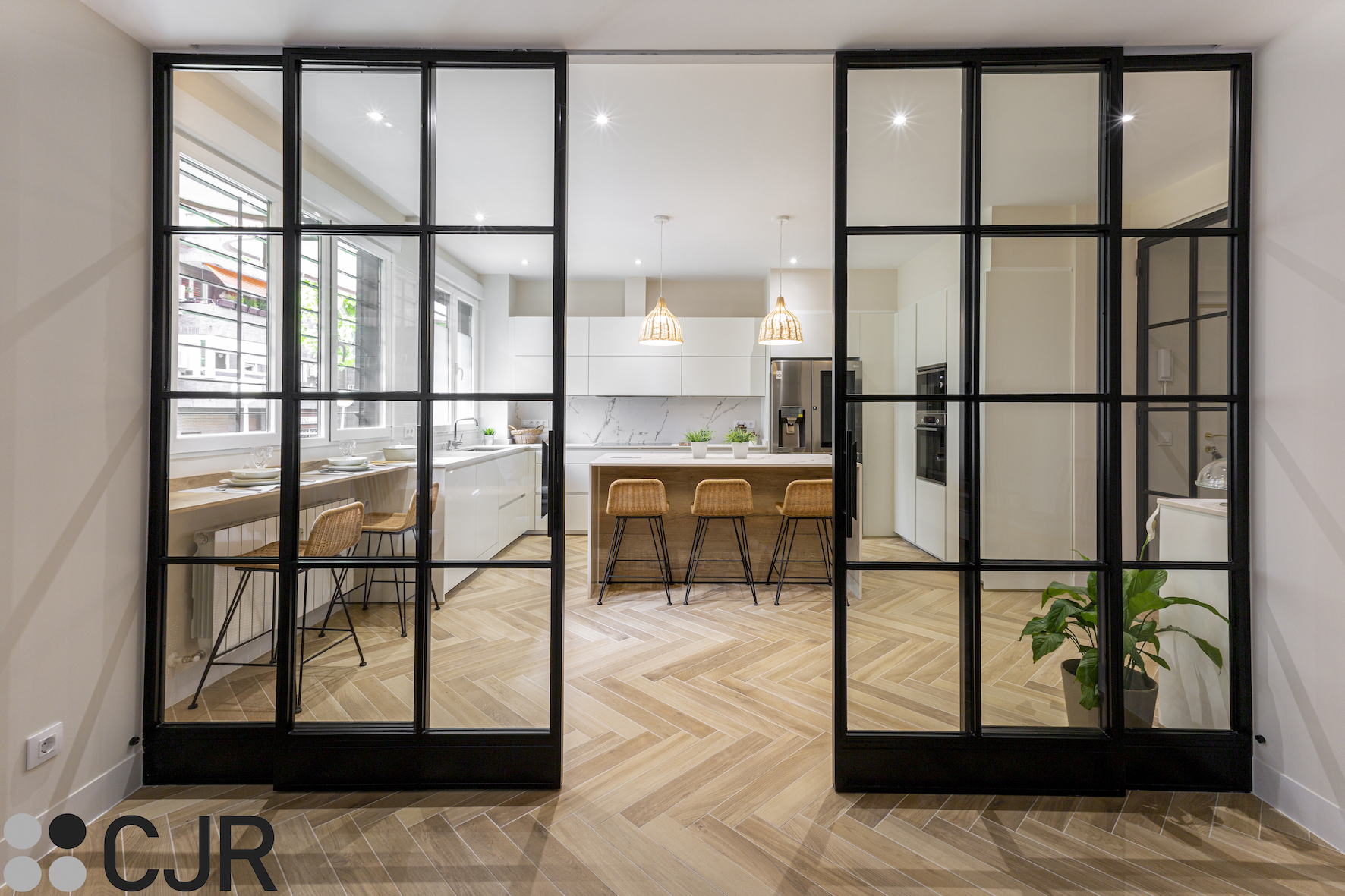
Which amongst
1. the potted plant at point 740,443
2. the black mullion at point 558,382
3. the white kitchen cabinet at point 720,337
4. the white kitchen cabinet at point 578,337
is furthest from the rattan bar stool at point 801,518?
the white kitchen cabinet at point 578,337

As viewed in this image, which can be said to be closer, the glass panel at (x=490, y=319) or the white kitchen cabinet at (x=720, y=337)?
the glass panel at (x=490, y=319)

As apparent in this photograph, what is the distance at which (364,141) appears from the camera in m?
2.00

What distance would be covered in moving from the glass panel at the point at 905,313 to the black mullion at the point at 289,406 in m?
1.81

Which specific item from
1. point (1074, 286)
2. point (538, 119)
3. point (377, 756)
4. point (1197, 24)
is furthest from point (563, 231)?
point (1197, 24)

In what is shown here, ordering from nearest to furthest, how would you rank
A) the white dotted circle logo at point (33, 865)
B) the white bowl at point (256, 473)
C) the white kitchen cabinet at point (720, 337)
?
the white dotted circle logo at point (33, 865) < the white bowl at point (256, 473) < the white kitchen cabinet at point (720, 337)

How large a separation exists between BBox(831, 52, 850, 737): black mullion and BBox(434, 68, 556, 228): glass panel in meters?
0.93

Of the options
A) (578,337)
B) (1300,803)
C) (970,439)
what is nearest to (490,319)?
(970,439)

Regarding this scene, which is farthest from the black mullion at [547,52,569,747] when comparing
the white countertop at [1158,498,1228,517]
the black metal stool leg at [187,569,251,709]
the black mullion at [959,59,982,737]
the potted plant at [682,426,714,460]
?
the potted plant at [682,426,714,460]

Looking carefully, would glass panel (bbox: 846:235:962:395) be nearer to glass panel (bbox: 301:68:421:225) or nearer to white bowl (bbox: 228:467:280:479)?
glass panel (bbox: 301:68:421:225)

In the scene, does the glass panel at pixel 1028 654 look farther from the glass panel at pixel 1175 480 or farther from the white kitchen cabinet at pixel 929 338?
the white kitchen cabinet at pixel 929 338

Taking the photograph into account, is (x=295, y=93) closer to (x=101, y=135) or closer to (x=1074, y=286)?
(x=101, y=135)

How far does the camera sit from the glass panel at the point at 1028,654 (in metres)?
2.00

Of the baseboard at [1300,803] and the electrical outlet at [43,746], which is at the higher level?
the electrical outlet at [43,746]

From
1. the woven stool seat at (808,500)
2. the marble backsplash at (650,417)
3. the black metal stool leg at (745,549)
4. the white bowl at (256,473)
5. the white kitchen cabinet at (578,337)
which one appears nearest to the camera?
the white bowl at (256,473)
